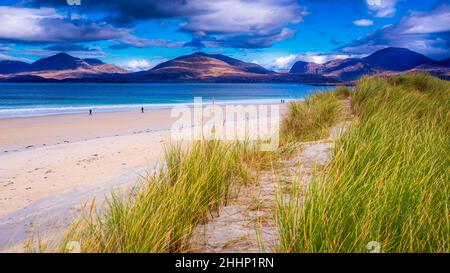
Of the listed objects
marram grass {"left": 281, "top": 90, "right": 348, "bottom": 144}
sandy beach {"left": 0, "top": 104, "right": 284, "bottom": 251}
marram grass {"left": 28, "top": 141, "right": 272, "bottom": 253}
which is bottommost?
sandy beach {"left": 0, "top": 104, "right": 284, "bottom": 251}

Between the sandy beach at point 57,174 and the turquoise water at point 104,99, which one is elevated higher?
the turquoise water at point 104,99

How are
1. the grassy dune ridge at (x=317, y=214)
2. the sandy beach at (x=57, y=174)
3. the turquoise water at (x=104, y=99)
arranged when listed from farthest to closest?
the turquoise water at (x=104, y=99)
the sandy beach at (x=57, y=174)
the grassy dune ridge at (x=317, y=214)

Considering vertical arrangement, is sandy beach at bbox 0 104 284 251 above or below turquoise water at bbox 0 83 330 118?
below

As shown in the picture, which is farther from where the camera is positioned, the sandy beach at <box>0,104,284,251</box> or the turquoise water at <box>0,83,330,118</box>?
the turquoise water at <box>0,83,330,118</box>

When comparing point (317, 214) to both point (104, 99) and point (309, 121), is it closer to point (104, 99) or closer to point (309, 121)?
point (309, 121)

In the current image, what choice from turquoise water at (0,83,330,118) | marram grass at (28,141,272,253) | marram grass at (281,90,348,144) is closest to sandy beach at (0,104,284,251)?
marram grass at (28,141,272,253)

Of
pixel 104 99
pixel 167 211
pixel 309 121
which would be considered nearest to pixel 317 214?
pixel 167 211

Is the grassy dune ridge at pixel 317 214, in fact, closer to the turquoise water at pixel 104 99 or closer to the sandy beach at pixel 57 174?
the sandy beach at pixel 57 174

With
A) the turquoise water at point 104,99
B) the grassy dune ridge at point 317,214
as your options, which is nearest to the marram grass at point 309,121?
the turquoise water at point 104,99

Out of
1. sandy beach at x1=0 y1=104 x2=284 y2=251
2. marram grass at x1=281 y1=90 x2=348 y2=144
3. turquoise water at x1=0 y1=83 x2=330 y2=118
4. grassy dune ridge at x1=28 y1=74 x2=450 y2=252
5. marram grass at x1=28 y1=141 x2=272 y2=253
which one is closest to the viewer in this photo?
grassy dune ridge at x1=28 y1=74 x2=450 y2=252

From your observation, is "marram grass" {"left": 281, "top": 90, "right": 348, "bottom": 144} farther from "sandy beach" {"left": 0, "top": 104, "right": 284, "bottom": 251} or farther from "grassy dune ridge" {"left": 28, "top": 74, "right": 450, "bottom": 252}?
"grassy dune ridge" {"left": 28, "top": 74, "right": 450, "bottom": 252}
